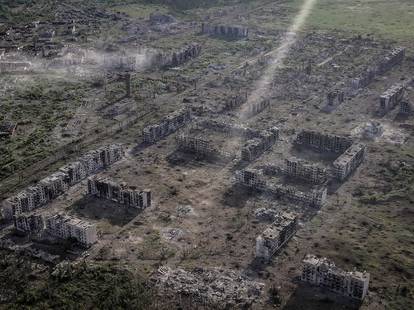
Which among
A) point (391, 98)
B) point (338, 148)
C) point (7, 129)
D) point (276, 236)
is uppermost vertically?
point (391, 98)

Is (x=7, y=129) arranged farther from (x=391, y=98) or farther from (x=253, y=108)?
(x=391, y=98)

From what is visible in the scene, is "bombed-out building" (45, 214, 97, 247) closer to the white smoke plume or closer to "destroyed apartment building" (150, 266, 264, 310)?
"destroyed apartment building" (150, 266, 264, 310)

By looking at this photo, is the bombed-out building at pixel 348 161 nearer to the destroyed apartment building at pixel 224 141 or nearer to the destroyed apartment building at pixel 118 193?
the destroyed apartment building at pixel 224 141

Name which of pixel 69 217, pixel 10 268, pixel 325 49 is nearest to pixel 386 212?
pixel 69 217

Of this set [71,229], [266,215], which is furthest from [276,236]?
[71,229]

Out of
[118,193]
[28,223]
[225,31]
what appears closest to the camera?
[28,223]

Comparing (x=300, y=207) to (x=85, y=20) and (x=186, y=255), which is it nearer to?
(x=186, y=255)

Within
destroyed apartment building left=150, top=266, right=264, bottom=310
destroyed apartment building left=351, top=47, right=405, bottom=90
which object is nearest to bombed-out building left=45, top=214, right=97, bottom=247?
destroyed apartment building left=150, top=266, right=264, bottom=310
